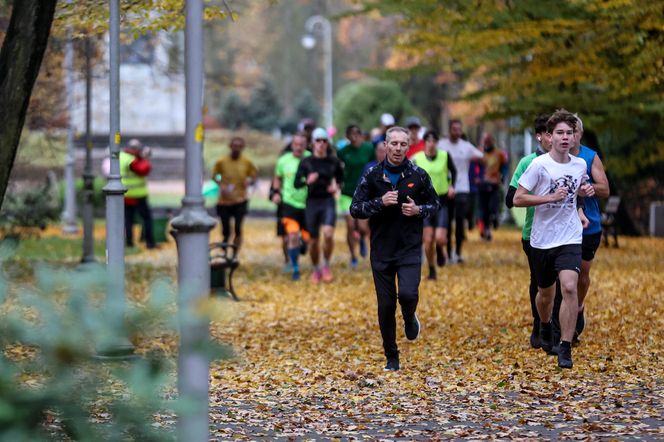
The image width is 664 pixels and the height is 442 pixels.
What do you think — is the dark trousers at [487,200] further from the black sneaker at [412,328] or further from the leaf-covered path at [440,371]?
the black sneaker at [412,328]

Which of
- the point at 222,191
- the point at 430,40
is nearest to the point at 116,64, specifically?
the point at 430,40

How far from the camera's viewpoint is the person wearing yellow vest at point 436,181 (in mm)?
17828

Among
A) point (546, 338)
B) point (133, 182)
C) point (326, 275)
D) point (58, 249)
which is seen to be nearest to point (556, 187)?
point (546, 338)

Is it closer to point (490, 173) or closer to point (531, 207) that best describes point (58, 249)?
point (490, 173)

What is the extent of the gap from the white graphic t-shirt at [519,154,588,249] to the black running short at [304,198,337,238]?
7388 mm

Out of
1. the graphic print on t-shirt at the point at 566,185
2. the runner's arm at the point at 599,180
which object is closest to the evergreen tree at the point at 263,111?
the runner's arm at the point at 599,180

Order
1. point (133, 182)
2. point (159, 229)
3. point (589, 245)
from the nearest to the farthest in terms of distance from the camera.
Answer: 1. point (589, 245)
2. point (133, 182)
3. point (159, 229)

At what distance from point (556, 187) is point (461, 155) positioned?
31.2ft

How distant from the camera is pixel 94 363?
4.52 meters

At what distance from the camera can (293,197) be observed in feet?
61.5

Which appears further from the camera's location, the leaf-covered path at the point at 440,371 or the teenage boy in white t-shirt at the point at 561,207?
the teenage boy in white t-shirt at the point at 561,207

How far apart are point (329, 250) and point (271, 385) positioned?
823 cm

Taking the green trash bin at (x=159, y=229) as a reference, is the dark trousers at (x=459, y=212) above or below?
above

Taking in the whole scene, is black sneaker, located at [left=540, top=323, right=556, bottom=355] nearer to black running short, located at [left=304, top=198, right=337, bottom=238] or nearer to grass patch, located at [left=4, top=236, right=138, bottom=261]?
black running short, located at [left=304, top=198, right=337, bottom=238]
